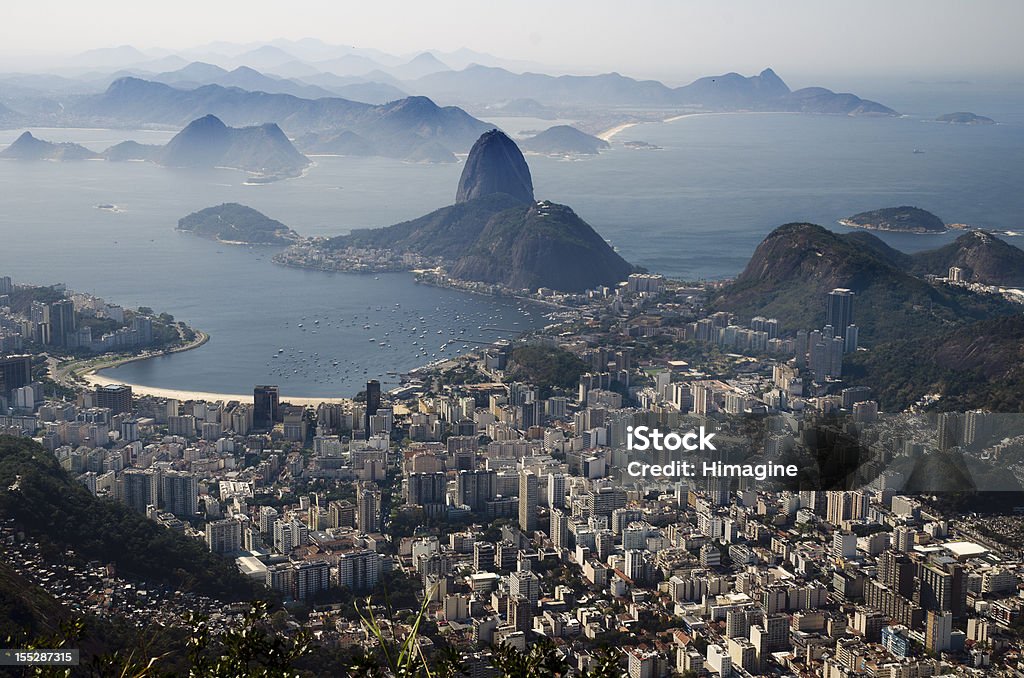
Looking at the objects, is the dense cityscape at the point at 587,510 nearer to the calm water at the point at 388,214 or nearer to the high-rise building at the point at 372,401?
the high-rise building at the point at 372,401

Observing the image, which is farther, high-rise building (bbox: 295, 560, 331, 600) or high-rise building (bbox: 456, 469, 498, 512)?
high-rise building (bbox: 456, 469, 498, 512)

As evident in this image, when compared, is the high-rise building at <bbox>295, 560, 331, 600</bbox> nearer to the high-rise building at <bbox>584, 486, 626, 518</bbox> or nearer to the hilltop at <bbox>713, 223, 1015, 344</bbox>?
the high-rise building at <bbox>584, 486, 626, 518</bbox>

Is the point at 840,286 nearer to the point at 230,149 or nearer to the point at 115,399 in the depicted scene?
the point at 115,399

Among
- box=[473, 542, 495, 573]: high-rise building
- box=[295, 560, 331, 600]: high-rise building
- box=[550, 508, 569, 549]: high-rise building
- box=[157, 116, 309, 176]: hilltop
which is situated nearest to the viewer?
box=[295, 560, 331, 600]: high-rise building

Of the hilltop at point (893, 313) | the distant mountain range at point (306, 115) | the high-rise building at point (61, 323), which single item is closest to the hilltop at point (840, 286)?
the hilltop at point (893, 313)

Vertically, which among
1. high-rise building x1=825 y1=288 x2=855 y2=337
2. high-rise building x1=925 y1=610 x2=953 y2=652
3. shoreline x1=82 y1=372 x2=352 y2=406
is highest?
high-rise building x1=825 y1=288 x2=855 y2=337

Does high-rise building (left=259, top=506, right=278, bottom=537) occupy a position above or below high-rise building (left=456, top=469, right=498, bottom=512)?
below

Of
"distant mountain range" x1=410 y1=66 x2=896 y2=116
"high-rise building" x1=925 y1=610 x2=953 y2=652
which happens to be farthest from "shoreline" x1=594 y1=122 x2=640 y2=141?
"high-rise building" x1=925 y1=610 x2=953 y2=652

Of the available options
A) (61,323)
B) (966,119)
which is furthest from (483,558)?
(966,119)
